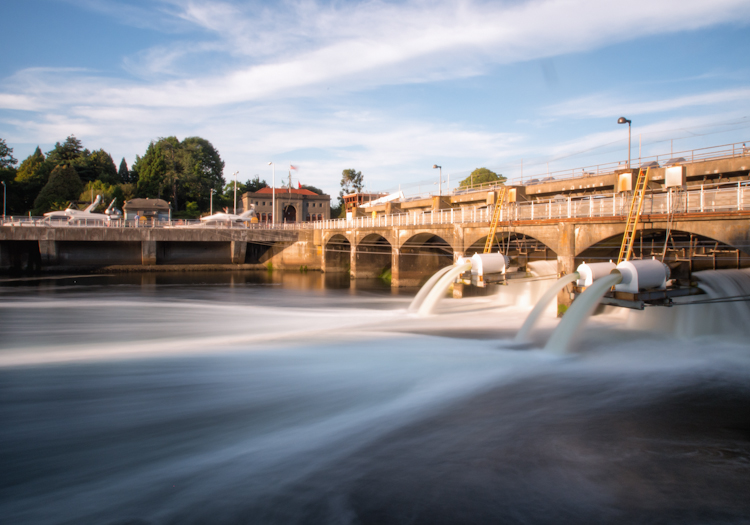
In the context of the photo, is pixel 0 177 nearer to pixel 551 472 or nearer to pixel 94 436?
pixel 94 436

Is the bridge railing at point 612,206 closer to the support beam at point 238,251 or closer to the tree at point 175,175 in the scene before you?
the support beam at point 238,251

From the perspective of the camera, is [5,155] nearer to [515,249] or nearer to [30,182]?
[30,182]

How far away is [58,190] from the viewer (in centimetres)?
7662

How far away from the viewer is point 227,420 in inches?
383

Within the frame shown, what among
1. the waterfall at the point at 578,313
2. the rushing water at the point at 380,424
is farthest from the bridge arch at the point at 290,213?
the waterfall at the point at 578,313

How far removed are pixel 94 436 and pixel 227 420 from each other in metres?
2.28

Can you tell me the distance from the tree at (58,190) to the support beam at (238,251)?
41.7 m

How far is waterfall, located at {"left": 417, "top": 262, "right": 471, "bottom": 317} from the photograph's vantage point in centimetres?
2277

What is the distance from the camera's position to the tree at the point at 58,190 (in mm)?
74938

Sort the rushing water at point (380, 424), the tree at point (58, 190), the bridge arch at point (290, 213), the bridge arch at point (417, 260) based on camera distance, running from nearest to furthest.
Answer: the rushing water at point (380, 424)
the bridge arch at point (417, 260)
the tree at point (58, 190)
the bridge arch at point (290, 213)

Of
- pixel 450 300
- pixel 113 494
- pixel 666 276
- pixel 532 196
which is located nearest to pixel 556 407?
pixel 666 276

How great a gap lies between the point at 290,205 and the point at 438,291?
213 feet

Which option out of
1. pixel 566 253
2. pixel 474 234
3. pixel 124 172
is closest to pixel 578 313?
pixel 566 253

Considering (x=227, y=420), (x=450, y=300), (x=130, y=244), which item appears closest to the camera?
(x=227, y=420)
